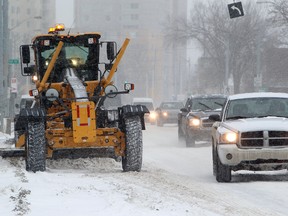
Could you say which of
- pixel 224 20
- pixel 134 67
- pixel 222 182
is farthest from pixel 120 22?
pixel 222 182

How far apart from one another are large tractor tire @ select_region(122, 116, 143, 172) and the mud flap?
70 cm

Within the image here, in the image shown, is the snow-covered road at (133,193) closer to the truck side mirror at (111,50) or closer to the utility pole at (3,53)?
the truck side mirror at (111,50)

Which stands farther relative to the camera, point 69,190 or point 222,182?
point 222,182

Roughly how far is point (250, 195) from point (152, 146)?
1620 cm

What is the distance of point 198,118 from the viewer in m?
27.8

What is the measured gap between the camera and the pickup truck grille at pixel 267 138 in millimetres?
15133

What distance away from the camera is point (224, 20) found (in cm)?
8356

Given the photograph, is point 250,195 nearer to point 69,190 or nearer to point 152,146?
point 69,190

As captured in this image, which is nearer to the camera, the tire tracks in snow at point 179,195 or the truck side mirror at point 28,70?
the tire tracks in snow at point 179,195

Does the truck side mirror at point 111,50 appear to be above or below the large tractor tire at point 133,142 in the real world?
above

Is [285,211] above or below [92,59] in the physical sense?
below

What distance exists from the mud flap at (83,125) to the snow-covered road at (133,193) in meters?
0.93

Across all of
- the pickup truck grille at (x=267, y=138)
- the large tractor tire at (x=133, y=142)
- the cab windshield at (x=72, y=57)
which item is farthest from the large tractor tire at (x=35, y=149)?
the pickup truck grille at (x=267, y=138)

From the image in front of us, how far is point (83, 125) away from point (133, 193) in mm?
4133
